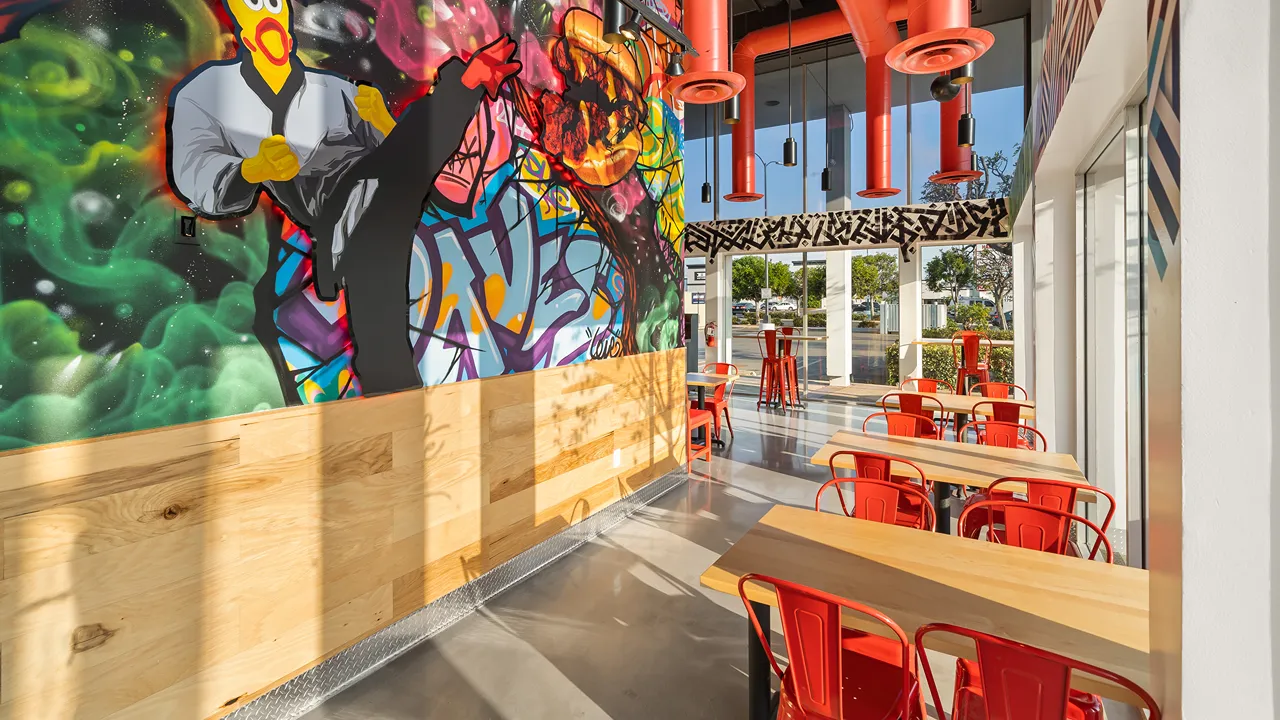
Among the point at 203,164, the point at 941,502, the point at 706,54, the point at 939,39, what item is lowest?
the point at 941,502

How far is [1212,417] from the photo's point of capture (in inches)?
40.1

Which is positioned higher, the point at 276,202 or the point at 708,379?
the point at 276,202

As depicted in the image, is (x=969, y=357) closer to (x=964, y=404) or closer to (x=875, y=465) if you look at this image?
(x=964, y=404)

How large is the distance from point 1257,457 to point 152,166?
285 centimetres

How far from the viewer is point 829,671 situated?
156cm

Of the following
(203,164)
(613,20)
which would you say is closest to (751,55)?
(613,20)

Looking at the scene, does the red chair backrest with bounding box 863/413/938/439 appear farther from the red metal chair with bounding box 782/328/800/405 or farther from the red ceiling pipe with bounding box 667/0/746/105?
the red metal chair with bounding box 782/328/800/405

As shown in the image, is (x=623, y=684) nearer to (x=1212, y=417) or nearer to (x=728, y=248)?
(x=1212, y=417)

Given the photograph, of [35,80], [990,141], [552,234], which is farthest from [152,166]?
[990,141]

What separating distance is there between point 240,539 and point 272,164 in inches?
54.6

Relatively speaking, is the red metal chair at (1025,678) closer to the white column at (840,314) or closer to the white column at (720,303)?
the white column at (840,314)

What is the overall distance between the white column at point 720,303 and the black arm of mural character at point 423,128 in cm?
737

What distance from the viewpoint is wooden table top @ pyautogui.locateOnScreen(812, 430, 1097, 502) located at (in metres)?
3.02

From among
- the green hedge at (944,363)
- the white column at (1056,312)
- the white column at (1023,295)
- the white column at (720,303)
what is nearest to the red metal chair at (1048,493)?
the white column at (1056,312)
